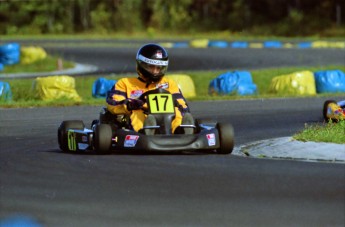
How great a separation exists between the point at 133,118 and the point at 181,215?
14.8ft

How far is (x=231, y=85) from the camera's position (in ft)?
79.2

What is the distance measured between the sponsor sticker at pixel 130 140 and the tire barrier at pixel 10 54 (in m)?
25.3

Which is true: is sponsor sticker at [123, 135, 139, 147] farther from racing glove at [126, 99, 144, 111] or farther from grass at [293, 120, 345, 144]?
grass at [293, 120, 345, 144]

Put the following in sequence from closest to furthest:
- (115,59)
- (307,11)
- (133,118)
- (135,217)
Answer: (135,217) < (133,118) < (115,59) < (307,11)

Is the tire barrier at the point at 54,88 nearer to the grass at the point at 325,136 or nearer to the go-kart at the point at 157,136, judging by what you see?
the go-kart at the point at 157,136

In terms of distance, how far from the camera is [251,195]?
9047 mm

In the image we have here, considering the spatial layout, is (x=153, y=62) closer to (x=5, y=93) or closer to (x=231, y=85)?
(x=5, y=93)

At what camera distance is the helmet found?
12902 mm

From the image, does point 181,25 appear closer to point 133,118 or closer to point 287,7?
point 287,7

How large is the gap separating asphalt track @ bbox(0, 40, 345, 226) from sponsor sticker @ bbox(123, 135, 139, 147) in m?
0.17

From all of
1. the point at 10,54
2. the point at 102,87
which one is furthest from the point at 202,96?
the point at 10,54

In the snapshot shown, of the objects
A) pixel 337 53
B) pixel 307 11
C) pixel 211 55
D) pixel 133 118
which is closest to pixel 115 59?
pixel 211 55

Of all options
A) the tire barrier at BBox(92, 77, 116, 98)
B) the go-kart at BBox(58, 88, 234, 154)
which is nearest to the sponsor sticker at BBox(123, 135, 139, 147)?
the go-kart at BBox(58, 88, 234, 154)

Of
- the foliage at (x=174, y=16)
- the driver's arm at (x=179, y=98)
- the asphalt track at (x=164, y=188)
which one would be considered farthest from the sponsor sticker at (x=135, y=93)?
the foliage at (x=174, y=16)
